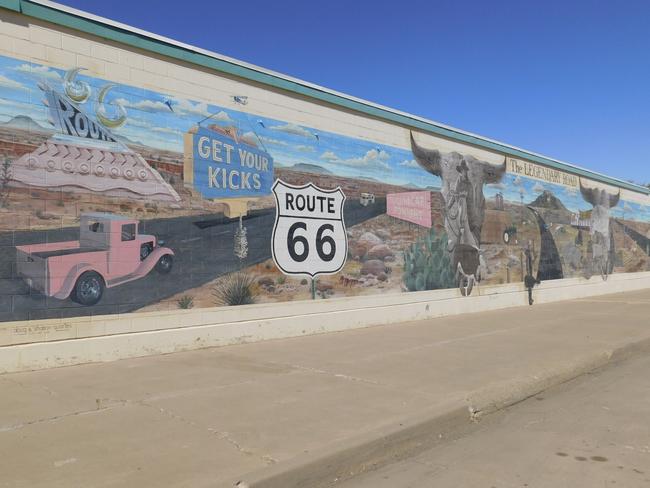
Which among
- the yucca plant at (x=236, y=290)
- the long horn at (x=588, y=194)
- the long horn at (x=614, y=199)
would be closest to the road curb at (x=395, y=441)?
the yucca plant at (x=236, y=290)

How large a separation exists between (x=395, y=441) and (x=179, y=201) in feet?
19.2

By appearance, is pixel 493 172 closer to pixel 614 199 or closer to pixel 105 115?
pixel 614 199

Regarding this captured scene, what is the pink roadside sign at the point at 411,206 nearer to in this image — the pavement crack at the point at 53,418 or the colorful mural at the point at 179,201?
the colorful mural at the point at 179,201

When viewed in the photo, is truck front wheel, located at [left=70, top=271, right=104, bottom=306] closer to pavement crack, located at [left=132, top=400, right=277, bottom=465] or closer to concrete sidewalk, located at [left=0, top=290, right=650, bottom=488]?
concrete sidewalk, located at [left=0, top=290, right=650, bottom=488]

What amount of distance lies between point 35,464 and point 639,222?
30.1 meters

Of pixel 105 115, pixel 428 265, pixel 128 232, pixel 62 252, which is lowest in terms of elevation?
pixel 428 265

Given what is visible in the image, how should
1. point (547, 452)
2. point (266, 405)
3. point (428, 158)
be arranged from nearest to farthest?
point (547, 452) < point (266, 405) < point (428, 158)

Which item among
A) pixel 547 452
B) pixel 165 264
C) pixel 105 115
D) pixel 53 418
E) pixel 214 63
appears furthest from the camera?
pixel 214 63

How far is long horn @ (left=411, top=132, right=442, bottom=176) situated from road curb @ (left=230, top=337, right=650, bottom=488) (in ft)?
26.6

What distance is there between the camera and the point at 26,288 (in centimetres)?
779

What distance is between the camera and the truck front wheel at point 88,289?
8312 millimetres

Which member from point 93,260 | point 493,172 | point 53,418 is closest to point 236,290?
point 93,260

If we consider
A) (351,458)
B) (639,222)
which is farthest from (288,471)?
(639,222)

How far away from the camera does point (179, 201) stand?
31.3ft
